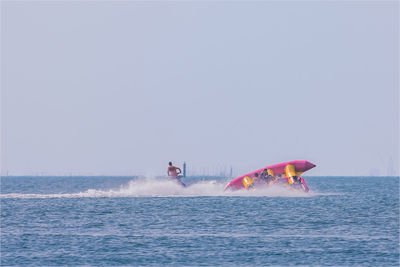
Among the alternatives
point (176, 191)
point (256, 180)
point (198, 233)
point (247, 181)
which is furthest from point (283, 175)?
point (198, 233)

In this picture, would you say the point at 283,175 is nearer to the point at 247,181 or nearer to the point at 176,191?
the point at 247,181

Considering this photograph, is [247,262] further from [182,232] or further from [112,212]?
[112,212]

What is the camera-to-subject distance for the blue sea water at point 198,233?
2528cm

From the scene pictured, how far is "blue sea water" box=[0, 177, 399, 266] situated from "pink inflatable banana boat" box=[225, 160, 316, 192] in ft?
9.80

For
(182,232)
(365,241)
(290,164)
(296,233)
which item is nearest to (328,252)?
(365,241)

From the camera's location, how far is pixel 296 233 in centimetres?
3216

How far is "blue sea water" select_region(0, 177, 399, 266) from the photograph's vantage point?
25281mm

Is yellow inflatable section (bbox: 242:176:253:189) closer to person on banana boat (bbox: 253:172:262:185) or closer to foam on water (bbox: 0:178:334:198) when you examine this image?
person on banana boat (bbox: 253:172:262:185)

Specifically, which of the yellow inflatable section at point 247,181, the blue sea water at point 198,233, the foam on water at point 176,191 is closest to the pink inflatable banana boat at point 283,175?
the yellow inflatable section at point 247,181

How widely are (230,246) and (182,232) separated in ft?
16.0

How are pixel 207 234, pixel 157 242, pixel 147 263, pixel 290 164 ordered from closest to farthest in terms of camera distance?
pixel 147 263
pixel 157 242
pixel 207 234
pixel 290 164

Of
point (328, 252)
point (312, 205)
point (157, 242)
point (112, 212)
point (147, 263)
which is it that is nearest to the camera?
point (147, 263)

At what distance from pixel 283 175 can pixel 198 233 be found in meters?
23.9

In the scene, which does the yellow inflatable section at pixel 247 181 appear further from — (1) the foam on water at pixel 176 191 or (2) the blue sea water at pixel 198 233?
(2) the blue sea water at pixel 198 233
